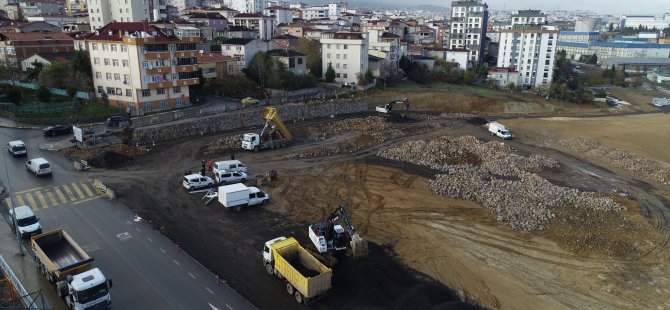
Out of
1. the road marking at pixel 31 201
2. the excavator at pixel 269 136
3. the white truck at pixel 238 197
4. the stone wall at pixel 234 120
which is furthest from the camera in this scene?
the stone wall at pixel 234 120

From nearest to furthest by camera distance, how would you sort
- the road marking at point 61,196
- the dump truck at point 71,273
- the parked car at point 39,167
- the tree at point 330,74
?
the dump truck at point 71,273
the road marking at point 61,196
the parked car at point 39,167
the tree at point 330,74

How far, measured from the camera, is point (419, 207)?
28203mm

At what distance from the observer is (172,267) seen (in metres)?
19.8

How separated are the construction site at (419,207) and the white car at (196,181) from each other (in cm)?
84

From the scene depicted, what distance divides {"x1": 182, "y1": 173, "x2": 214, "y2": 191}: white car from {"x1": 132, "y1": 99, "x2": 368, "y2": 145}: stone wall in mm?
11471

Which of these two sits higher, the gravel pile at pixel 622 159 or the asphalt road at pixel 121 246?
the asphalt road at pixel 121 246

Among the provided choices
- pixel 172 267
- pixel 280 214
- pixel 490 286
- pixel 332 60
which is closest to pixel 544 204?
pixel 490 286

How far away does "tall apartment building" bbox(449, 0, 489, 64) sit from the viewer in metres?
102

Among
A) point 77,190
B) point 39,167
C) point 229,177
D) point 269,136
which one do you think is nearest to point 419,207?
point 229,177

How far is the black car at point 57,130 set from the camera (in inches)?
1501

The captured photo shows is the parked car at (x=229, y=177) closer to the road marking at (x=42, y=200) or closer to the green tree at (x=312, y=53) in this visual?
the road marking at (x=42, y=200)

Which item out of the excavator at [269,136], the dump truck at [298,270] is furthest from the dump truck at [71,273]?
the excavator at [269,136]

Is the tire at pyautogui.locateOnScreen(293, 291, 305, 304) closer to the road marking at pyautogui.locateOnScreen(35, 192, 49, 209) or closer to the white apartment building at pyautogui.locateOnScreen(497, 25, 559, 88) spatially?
the road marking at pyautogui.locateOnScreen(35, 192, 49, 209)

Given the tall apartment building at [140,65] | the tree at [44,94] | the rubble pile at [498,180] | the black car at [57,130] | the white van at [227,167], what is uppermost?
the tall apartment building at [140,65]
